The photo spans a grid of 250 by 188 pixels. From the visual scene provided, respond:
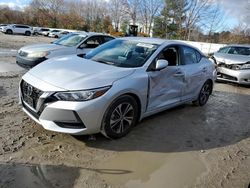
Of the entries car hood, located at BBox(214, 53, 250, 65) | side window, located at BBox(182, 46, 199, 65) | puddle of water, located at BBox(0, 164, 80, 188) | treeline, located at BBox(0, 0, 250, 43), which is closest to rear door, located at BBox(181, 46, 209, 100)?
side window, located at BBox(182, 46, 199, 65)

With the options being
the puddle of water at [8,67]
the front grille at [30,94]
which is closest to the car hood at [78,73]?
the front grille at [30,94]

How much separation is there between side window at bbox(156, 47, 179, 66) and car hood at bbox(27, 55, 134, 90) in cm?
97

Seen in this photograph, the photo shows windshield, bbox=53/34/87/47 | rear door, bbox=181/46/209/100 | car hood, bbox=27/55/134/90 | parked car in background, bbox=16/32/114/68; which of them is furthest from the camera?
windshield, bbox=53/34/87/47

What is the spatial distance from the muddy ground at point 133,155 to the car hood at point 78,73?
34.2 inches

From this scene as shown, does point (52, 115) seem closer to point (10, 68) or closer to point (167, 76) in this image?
point (167, 76)

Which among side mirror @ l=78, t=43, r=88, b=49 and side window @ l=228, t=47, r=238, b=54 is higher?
side mirror @ l=78, t=43, r=88, b=49

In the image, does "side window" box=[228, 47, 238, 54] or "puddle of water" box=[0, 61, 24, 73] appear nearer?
"puddle of water" box=[0, 61, 24, 73]

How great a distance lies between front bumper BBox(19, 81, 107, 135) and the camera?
3648 millimetres

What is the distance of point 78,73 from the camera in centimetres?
406

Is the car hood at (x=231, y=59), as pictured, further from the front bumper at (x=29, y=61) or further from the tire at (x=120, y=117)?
the tire at (x=120, y=117)

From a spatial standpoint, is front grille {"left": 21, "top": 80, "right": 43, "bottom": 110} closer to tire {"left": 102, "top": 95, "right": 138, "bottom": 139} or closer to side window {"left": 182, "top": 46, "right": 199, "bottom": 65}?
tire {"left": 102, "top": 95, "right": 138, "bottom": 139}

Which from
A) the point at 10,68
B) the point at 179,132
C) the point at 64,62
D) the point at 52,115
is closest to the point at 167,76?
the point at 179,132

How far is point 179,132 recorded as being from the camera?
4.88m

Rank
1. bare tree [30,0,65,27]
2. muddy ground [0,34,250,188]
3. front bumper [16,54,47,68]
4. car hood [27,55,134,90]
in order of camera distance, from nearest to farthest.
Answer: muddy ground [0,34,250,188]
car hood [27,55,134,90]
front bumper [16,54,47,68]
bare tree [30,0,65,27]
